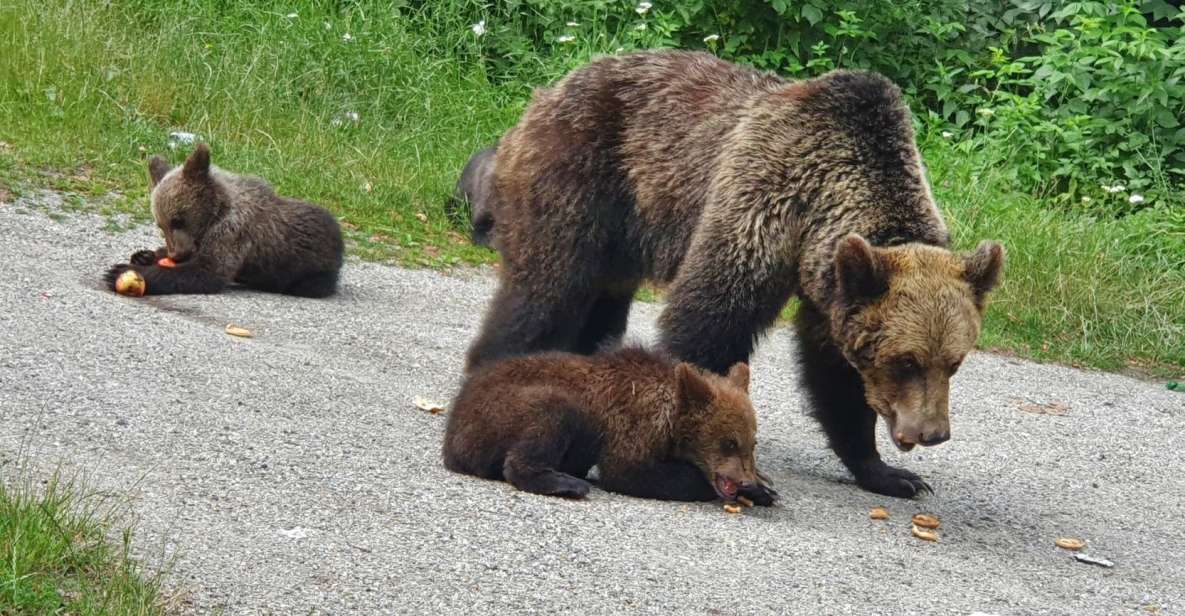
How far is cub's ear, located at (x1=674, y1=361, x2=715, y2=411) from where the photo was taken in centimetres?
587

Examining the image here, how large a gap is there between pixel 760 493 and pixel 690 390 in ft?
1.69

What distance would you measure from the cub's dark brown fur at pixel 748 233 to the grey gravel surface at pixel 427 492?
0.59 metres

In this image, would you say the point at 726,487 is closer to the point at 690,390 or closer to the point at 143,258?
the point at 690,390

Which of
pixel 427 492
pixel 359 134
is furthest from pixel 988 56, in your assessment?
pixel 427 492

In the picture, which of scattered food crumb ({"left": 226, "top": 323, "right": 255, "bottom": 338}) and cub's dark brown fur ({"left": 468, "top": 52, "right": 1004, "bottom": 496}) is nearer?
cub's dark brown fur ({"left": 468, "top": 52, "right": 1004, "bottom": 496})

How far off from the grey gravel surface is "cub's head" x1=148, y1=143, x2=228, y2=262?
43cm

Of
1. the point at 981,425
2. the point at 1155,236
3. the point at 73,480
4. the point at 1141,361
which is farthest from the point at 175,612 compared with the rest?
the point at 1155,236

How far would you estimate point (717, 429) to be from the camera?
5.91 meters

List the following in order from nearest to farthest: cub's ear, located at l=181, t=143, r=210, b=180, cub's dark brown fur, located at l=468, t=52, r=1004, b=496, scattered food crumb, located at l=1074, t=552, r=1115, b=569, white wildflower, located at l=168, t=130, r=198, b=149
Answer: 1. cub's dark brown fur, located at l=468, t=52, r=1004, b=496
2. scattered food crumb, located at l=1074, t=552, r=1115, b=569
3. cub's ear, located at l=181, t=143, r=210, b=180
4. white wildflower, located at l=168, t=130, r=198, b=149

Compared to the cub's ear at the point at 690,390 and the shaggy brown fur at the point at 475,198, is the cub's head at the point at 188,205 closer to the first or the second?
the shaggy brown fur at the point at 475,198

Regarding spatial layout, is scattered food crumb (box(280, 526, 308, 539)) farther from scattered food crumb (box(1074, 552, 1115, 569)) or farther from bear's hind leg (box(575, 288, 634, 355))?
scattered food crumb (box(1074, 552, 1115, 569))

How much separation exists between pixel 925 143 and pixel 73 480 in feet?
33.2

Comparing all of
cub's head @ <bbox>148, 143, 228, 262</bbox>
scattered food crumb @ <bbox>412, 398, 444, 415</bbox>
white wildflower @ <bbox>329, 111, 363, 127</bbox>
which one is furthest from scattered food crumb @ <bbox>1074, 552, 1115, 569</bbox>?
white wildflower @ <bbox>329, 111, 363, 127</bbox>

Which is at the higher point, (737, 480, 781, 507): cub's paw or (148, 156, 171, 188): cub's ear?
(148, 156, 171, 188): cub's ear
